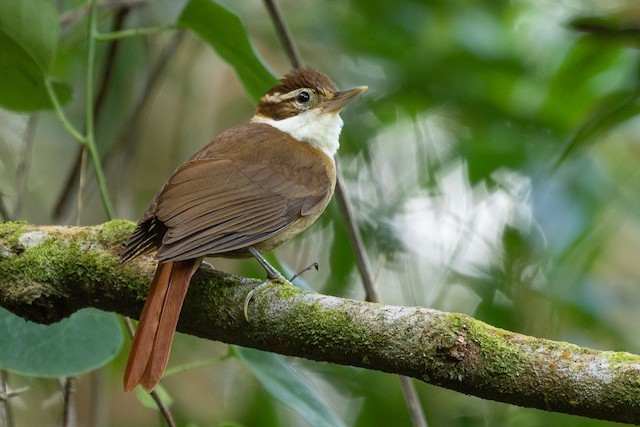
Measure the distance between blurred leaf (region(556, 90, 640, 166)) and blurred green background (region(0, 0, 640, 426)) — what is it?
48 cm

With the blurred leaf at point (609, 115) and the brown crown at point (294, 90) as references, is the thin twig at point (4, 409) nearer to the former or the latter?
the brown crown at point (294, 90)

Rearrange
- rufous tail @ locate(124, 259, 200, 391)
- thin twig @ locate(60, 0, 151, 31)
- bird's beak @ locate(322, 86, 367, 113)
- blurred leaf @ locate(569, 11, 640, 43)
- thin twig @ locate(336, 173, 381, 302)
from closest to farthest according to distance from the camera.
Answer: rufous tail @ locate(124, 259, 200, 391), blurred leaf @ locate(569, 11, 640, 43), thin twig @ locate(336, 173, 381, 302), bird's beak @ locate(322, 86, 367, 113), thin twig @ locate(60, 0, 151, 31)

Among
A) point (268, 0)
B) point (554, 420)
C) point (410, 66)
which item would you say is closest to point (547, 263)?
point (554, 420)

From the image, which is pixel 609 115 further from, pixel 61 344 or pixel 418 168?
pixel 418 168

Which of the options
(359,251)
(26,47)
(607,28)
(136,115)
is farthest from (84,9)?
(607,28)

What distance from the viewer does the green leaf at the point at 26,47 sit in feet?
9.17

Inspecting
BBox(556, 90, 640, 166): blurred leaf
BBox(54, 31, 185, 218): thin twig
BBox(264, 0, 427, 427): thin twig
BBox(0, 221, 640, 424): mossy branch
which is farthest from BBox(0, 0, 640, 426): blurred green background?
BBox(0, 221, 640, 424): mossy branch

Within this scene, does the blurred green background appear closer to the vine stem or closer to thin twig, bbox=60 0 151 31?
thin twig, bbox=60 0 151 31

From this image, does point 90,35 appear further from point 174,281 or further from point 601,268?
point 601,268

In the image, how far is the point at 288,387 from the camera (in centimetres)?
269

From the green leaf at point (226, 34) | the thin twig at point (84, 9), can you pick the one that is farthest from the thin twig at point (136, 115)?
the green leaf at point (226, 34)

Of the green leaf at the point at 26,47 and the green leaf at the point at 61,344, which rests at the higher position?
the green leaf at the point at 26,47

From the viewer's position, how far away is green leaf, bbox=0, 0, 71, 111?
2.79 metres

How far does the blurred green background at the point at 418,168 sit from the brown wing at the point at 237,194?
83cm
